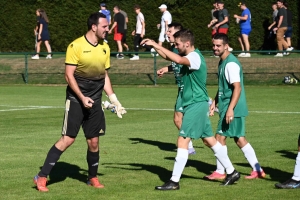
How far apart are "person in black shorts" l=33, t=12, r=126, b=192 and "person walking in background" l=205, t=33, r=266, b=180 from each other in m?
1.63

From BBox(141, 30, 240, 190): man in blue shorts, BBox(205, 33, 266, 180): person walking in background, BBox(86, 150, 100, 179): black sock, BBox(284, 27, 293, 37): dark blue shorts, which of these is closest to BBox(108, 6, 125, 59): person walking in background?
BBox(284, 27, 293, 37): dark blue shorts

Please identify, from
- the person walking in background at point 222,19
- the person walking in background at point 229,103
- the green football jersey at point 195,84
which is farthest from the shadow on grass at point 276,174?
the person walking in background at point 222,19

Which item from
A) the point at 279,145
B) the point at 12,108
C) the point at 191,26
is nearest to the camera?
the point at 279,145

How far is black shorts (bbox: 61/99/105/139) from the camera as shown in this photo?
10.7 m

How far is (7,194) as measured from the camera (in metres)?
10.5

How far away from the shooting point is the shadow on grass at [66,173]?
458 inches

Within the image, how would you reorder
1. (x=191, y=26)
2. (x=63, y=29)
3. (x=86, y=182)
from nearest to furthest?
1. (x=86, y=182)
2. (x=191, y=26)
3. (x=63, y=29)

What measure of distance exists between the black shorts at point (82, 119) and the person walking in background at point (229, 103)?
1684 mm

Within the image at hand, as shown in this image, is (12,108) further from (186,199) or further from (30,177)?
(186,199)

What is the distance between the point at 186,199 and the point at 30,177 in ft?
9.00

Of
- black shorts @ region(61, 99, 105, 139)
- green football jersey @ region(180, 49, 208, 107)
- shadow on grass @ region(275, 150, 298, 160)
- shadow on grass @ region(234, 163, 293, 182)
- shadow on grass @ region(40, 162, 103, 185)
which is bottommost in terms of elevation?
shadow on grass @ region(40, 162, 103, 185)

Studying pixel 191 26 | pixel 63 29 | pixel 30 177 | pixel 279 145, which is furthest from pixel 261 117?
pixel 63 29

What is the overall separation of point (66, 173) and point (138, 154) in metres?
2.24

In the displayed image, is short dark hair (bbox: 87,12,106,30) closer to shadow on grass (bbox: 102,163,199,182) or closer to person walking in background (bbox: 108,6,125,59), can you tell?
shadow on grass (bbox: 102,163,199,182)
